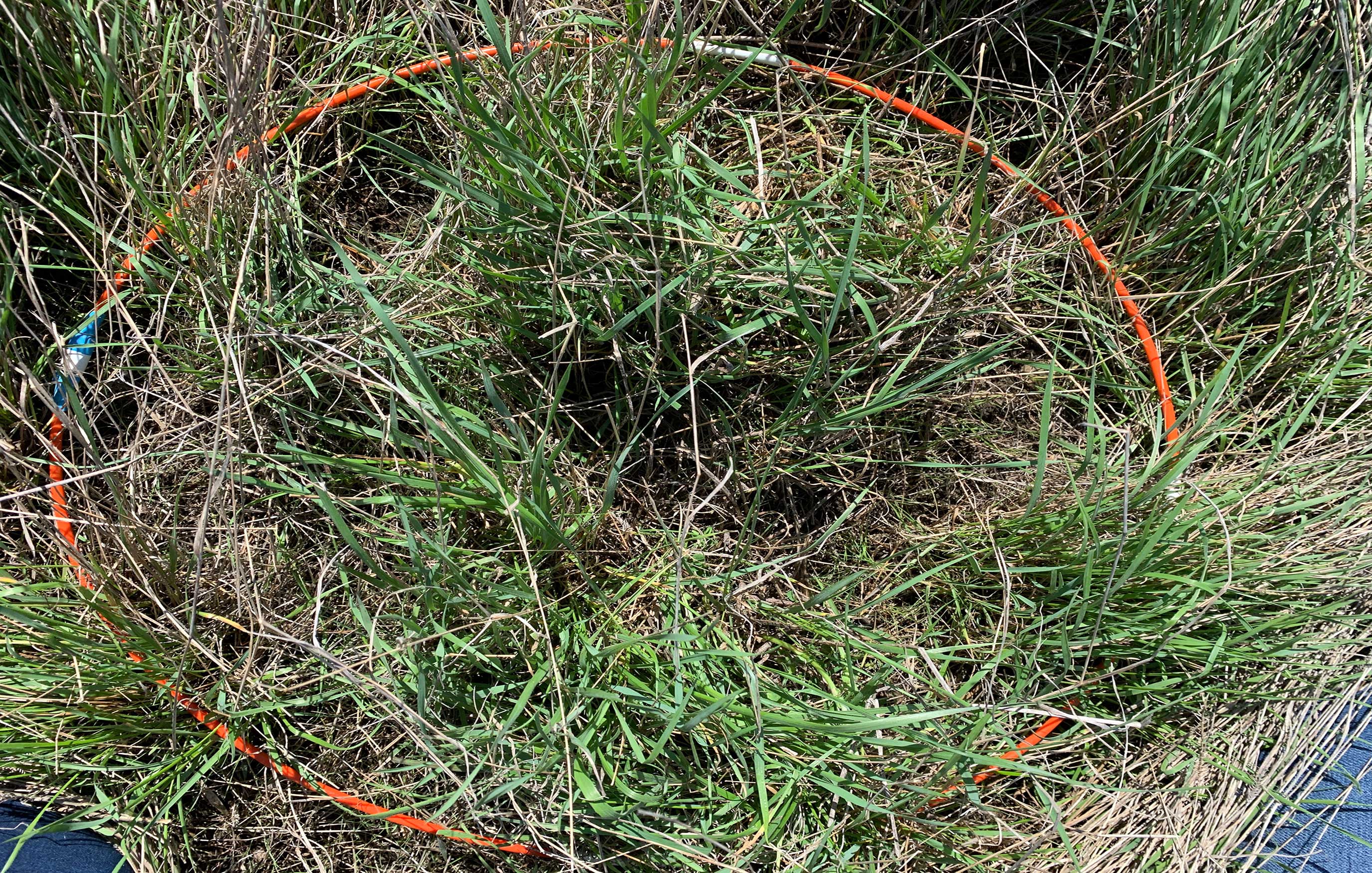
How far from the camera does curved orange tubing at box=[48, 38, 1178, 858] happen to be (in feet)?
3.33

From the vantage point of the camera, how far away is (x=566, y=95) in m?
1.07

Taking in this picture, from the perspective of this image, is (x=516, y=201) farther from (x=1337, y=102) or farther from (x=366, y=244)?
(x=1337, y=102)

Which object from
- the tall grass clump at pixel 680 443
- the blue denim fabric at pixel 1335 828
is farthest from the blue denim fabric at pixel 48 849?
the blue denim fabric at pixel 1335 828

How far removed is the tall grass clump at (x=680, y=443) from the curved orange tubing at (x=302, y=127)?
2 centimetres

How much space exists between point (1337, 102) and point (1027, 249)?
46 centimetres

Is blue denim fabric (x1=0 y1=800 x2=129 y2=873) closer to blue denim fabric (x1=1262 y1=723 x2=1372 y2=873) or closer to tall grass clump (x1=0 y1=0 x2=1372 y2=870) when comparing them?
tall grass clump (x1=0 y1=0 x2=1372 y2=870)

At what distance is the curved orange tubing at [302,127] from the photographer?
1014 mm

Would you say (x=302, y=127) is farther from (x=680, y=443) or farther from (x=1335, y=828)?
(x=1335, y=828)

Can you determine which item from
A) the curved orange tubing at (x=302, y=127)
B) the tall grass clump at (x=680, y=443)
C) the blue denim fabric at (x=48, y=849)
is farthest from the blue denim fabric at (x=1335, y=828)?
the blue denim fabric at (x=48, y=849)

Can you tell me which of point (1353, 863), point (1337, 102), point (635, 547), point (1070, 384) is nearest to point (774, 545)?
point (635, 547)

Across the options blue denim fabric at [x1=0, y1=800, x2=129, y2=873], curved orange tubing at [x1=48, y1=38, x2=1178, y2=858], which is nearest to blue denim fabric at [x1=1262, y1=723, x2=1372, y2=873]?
curved orange tubing at [x1=48, y1=38, x2=1178, y2=858]

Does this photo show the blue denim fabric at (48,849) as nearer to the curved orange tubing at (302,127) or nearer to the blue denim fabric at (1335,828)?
the curved orange tubing at (302,127)

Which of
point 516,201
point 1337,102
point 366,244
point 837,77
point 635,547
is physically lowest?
point 635,547

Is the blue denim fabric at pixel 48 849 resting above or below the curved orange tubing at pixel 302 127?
below
